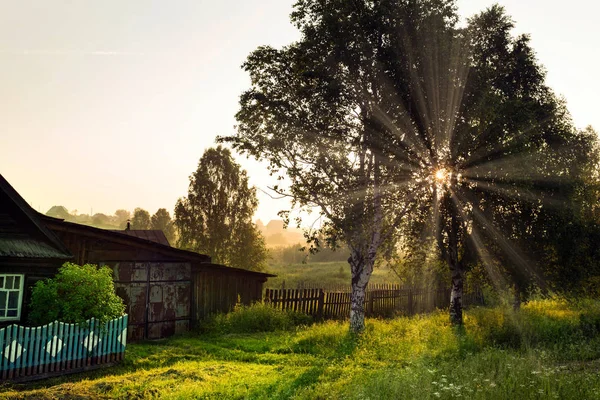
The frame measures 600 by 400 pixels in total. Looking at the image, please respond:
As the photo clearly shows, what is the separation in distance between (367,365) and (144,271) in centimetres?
1084

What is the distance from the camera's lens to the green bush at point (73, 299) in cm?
1359

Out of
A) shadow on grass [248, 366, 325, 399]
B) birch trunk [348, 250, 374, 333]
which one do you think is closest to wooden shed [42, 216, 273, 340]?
birch trunk [348, 250, 374, 333]

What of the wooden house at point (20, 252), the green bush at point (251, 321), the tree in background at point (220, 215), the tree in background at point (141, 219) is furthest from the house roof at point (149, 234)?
the tree in background at point (141, 219)

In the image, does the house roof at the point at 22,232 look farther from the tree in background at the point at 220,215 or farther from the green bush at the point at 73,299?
the tree in background at the point at 220,215

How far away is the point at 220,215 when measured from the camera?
4175 centimetres

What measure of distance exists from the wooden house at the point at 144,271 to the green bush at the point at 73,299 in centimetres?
200

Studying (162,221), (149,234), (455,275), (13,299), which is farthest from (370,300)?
(162,221)

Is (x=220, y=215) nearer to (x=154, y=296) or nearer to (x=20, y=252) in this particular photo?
(x=154, y=296)

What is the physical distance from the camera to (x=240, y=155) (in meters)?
20.0

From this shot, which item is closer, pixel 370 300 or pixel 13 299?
pixel 13 299

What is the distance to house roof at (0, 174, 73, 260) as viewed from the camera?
15164 mm

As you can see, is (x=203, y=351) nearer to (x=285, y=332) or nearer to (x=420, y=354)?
(x=285, y=332)

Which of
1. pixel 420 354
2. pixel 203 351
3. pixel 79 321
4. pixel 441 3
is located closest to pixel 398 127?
pixel 441 3

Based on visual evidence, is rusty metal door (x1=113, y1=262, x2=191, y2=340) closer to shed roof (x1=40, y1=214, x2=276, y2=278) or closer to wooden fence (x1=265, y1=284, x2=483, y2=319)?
shed roof (x1=40, y1=214, x2=276, y2=278)
